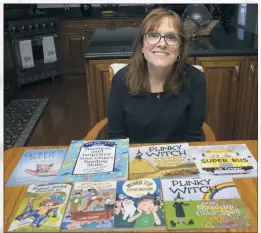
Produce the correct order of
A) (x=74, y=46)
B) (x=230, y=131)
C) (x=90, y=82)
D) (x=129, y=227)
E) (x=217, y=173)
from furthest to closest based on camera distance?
(x=74, y=46)
(x=230, y=131)
(x=90, y=82)
(x=217, y=173)
(x=129, y=227)

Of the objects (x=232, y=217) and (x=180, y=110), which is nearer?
(x=232, y=217)

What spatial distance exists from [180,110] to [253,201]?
64 centimetres

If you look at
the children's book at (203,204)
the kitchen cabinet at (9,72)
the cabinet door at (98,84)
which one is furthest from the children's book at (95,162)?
the kitchen cabinet at (9,72)

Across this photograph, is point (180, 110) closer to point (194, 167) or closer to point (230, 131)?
point (194, 167)

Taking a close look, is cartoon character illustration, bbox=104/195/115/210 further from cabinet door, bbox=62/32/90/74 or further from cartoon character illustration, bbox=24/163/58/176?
cabinet door, bbox=62/32/90/74

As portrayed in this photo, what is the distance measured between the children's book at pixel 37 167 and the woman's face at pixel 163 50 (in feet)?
1.67

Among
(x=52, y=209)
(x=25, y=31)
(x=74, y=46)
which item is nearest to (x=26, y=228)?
(x=52, y=209)

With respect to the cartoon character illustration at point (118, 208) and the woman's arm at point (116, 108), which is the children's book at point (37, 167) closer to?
the cartoon character illustration at point (118, 208)

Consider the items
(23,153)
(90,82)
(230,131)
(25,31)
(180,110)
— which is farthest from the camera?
(25,31)

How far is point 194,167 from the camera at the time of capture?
2.87 feet

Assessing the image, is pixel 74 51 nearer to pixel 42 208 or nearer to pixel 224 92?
pixel 224 92

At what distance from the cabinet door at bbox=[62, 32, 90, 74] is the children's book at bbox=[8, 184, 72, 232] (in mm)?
3495

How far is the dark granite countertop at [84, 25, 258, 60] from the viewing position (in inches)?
77.9

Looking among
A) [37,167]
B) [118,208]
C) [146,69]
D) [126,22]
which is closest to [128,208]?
[118,208]
